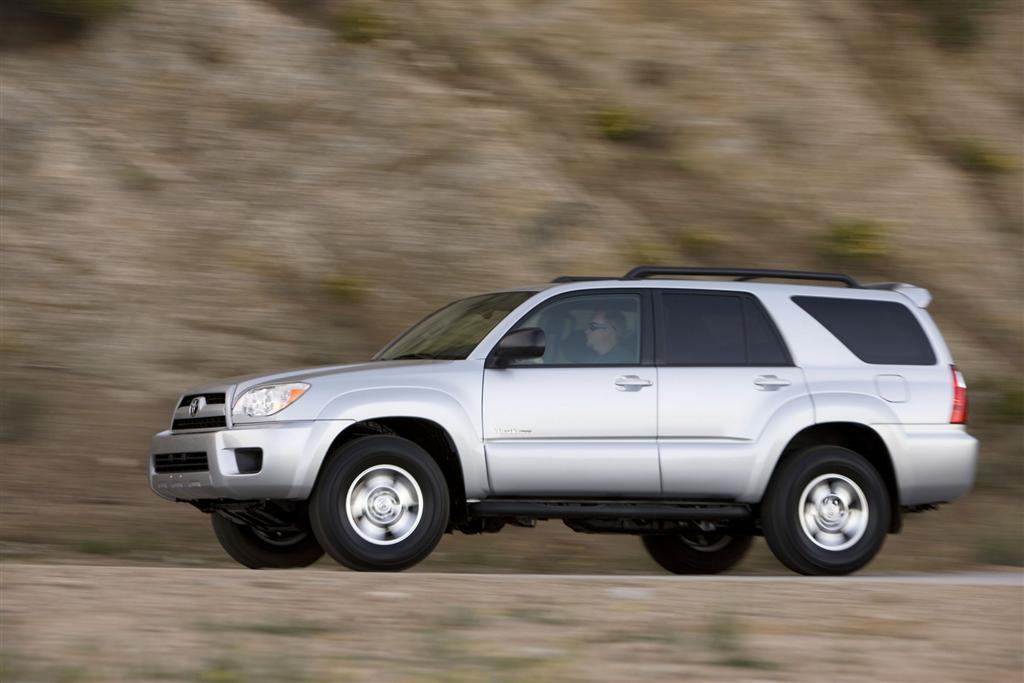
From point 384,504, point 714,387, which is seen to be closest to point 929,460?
point 714,387

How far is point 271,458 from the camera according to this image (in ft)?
26.7

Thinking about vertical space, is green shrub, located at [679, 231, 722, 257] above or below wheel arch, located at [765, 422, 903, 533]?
above

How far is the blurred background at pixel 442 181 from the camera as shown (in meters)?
13.9

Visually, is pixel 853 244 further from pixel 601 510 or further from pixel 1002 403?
pixel 601 510

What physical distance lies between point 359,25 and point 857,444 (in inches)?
421

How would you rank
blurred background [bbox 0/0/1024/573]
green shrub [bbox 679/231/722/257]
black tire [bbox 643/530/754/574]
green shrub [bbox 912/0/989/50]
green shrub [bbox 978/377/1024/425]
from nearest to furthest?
black tire [bbox 643/530/754/574] → blurred background [bbox 0/0/1024/573] → green shrub [bbox 978/377/1024/425] → green shrub [bbox 679/231/722/257] → green shrub [bbox 912/0/989/50]

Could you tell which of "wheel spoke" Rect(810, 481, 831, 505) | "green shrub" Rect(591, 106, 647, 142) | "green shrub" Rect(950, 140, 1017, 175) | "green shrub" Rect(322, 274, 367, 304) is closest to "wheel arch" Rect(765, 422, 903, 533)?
"wheel spoke" Rect(810, 481, 831, 505)

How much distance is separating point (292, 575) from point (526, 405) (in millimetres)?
1805

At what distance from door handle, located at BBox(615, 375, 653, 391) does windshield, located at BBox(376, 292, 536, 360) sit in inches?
29.9

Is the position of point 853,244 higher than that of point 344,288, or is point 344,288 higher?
point 853,244

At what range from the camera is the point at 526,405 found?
27.8 feet

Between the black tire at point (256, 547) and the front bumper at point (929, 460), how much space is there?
374 centimetres

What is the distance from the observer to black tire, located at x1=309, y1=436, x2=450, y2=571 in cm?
820

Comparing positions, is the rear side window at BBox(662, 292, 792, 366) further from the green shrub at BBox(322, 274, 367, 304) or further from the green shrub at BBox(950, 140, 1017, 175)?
the green shrub at BBox(950, 140, 1017, 175)
